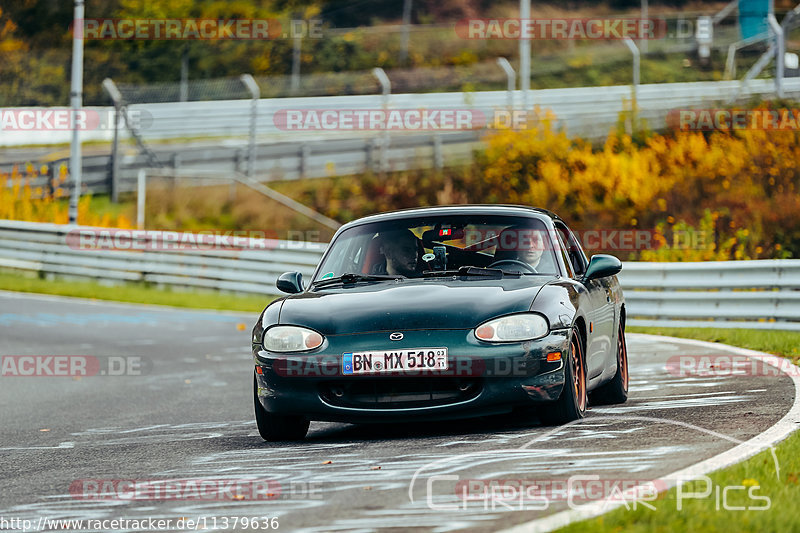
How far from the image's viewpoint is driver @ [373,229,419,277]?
8531mm

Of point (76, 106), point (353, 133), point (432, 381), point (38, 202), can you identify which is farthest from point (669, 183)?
point (432, 381)

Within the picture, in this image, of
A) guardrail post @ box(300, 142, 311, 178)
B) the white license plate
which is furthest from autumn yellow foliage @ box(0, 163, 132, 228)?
the white license plate

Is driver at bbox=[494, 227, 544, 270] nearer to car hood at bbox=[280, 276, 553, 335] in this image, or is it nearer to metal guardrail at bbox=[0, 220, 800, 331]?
car hood at bbox=[280, 276, 553, 335]

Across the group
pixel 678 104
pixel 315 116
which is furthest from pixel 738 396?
pixel 315 116

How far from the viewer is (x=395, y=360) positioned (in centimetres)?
728

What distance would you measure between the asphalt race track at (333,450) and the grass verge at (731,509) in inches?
12.8

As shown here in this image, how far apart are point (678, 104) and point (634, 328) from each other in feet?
56.1

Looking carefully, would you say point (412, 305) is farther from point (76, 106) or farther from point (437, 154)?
point (437, 154)

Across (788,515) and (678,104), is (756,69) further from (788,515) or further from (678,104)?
(788,515)

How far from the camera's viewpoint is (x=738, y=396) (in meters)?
8.88

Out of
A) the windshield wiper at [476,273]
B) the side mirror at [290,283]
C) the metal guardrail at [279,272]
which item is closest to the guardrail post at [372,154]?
the metal guardrail at [279,272]

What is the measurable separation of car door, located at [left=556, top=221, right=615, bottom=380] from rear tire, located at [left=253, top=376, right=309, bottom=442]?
185 cm

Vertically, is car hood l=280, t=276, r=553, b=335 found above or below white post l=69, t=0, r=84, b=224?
below

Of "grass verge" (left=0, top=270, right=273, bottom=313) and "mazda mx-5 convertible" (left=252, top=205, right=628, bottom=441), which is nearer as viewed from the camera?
"mazda mx-5 convertible" (left=252, top=205, right=628, bottom=441)
